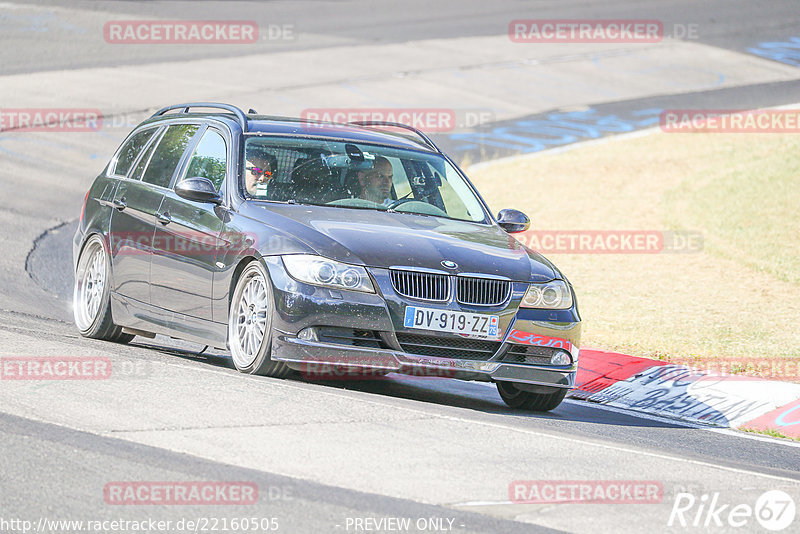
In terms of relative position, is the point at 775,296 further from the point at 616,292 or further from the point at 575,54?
the point at 575,54

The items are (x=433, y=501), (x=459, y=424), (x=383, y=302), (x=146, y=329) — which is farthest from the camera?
(x=146, y=329)

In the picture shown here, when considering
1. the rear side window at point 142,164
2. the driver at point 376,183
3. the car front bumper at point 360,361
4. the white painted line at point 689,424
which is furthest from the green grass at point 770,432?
the rear side window at point 142,164

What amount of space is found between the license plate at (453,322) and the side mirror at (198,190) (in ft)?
5.77

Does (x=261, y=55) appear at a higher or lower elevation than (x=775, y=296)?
higher

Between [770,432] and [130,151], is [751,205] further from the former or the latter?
[130,151]

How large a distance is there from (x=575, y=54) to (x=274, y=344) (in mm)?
27064

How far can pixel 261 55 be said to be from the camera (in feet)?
104

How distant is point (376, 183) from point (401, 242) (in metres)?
1.12

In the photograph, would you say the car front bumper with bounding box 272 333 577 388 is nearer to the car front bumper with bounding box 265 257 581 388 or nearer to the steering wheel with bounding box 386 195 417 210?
the car front bumper with bounding box 265 257 581 388

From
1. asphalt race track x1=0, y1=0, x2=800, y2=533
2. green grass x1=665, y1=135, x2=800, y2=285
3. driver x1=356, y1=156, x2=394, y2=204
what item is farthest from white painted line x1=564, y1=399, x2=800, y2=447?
green grass x1=665, y1=135, x2=800, y2=285

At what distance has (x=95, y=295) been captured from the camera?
33.6 feet

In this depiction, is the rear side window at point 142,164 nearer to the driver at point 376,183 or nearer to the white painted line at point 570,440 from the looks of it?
the driver at point 376,183

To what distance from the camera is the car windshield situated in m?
8.94

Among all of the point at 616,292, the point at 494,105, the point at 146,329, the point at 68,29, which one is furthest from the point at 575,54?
the point at 146,329
